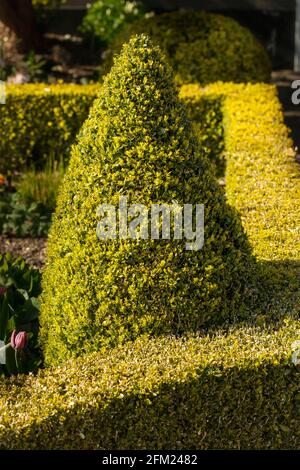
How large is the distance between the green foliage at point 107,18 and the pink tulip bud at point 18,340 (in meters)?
10.4

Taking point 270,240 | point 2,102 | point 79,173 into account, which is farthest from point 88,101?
point 79,173

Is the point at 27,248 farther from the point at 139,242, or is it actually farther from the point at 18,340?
the point at 139,242

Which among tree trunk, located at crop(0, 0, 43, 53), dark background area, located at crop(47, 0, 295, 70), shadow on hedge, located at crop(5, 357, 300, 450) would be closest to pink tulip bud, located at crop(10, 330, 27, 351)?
shadow on hedge, located at crop(5, 357, 300, 450)

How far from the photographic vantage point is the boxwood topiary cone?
449 centimetres

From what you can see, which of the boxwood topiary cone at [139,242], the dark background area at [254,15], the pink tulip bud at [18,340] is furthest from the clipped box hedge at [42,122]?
the dark background area at [254,15]

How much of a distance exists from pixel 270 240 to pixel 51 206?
3237 millimetres

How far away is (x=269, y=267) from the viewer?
5.20 metres

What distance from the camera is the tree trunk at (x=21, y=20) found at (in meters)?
12.9

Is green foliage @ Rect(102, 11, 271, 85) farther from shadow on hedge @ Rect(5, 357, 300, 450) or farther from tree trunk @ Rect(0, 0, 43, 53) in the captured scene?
shadow on hedge @ Rect(5, 357, 300, 450)

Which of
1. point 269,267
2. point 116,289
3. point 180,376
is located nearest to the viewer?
point 180,376

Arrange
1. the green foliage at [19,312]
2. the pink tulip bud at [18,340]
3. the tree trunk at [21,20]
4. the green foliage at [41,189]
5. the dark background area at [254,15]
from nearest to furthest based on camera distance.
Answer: the pink tulip bud at [18,340]
the green foliage at [19,312]
the green foliage at [41,189]
the tree trunk at [21,20]
the dark background area at [254,15]

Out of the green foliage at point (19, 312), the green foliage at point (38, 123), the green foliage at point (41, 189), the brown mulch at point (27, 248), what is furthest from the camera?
the green foliage at point (38, 123)

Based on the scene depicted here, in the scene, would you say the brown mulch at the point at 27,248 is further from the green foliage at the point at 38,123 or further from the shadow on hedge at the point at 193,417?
the shadow on hedge at the point at 193,417

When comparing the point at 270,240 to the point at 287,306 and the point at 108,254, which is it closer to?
the point at 287,306
